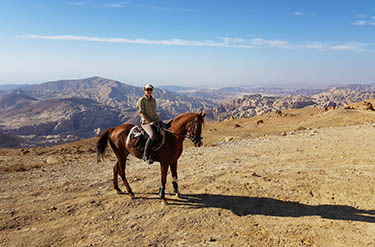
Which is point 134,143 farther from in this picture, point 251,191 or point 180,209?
point 251,191

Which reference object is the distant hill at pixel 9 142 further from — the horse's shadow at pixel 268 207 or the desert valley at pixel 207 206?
the horse's shadow at pixel 268 207

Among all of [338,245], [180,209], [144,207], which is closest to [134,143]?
[144,207]

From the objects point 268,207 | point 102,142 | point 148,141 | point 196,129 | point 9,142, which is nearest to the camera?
point 196,129

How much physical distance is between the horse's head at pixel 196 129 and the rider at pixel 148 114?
146 cm

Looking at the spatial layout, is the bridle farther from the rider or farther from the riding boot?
the riding boot

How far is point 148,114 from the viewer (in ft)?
31.1

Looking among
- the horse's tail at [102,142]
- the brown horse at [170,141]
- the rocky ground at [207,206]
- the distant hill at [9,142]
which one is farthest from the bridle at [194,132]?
the distant hill at [9,142]

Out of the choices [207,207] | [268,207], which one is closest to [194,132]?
[207,207]

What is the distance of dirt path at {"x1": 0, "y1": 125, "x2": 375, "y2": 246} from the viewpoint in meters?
7.14

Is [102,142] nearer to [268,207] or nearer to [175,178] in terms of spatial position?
[175,178]

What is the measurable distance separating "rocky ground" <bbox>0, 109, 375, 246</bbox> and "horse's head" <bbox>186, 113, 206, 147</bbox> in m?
2.55

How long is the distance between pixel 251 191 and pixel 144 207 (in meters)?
4.46

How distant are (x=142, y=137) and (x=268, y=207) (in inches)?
213

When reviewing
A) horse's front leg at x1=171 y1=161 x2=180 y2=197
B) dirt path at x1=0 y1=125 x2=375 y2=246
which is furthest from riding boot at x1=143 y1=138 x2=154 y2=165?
dirt path at x1=0 y1=125 x2=375 y2=246
